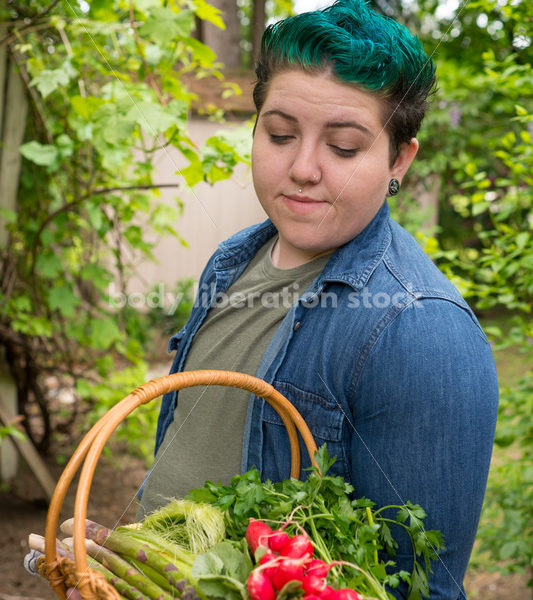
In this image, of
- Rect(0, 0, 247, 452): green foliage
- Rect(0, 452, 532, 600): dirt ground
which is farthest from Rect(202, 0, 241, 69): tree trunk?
Rect(0, 452, 532, 600): dirt ground

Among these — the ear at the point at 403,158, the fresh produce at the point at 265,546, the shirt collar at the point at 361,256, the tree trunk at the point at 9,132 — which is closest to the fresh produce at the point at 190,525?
the fresh produce at the point at 265,546

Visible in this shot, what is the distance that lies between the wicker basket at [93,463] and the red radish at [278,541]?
0.21m

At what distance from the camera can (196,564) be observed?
852mm

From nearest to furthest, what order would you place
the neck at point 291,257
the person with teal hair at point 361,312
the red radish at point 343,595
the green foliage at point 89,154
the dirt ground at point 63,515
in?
the red radish at point 343,595
the person with teal hair at point 361,312
the neck at point 291,257
the green foliage at point 89,154
the dirt ground at point 63,515

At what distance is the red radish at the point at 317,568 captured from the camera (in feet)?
2.69

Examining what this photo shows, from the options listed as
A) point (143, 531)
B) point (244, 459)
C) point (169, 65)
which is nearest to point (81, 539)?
point (143, 531)

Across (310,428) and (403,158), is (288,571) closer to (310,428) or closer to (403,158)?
(310,428)

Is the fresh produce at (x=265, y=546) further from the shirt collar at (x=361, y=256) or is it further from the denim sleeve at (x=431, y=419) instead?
the shirt collar at (x=361, y=256)

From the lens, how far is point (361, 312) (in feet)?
3.47

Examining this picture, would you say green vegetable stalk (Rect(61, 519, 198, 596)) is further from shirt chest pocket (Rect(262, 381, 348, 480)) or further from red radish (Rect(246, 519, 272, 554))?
shirt chest pocket (Rect(262, 381, 348, 480))

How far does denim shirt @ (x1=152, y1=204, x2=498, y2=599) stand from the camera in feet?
3.23

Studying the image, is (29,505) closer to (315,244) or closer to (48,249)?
(48,249)

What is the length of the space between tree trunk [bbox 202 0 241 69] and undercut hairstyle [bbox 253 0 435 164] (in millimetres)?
4460

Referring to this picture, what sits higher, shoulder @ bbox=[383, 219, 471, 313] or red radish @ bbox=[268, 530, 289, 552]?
shoulder @ bbox=[383, 219, 471, 313]
